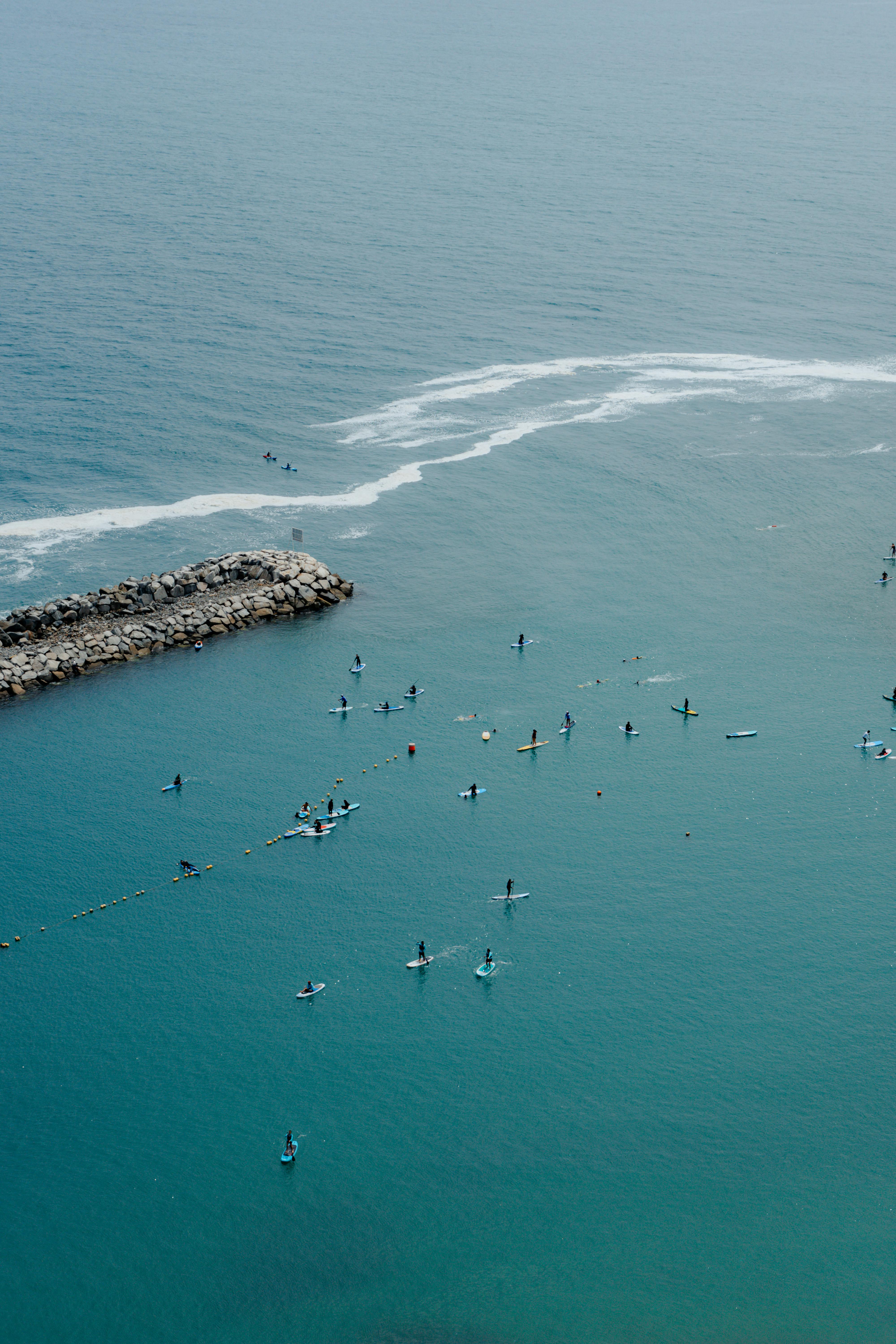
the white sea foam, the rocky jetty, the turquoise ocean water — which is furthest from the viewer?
the white sea foam

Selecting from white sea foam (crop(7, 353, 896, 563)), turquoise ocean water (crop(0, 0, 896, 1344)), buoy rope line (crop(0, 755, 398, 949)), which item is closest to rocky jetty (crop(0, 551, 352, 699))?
turquoise ocean water (crop(0, 0, 896, 1344))

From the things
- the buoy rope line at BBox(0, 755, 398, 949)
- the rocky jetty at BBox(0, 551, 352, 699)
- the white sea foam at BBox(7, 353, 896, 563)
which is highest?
the white sea foam at BBox(7, 353, 896, 563)

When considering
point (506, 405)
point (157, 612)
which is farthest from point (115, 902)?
point (506, 405)

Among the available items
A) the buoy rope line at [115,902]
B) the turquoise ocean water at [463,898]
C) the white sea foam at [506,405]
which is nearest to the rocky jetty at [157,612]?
the turquoise ocean water at [463,898]

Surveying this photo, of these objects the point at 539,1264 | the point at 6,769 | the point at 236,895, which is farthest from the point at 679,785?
the point at 6,769

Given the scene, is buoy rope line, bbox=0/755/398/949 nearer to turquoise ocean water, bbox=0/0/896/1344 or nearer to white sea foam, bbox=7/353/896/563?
turquoise ocean water, bbox=0/0/896/1344

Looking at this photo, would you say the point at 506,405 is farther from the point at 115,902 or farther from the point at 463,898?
the point at 115,902

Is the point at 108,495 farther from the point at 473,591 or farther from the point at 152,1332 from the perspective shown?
the point at 152,1332
